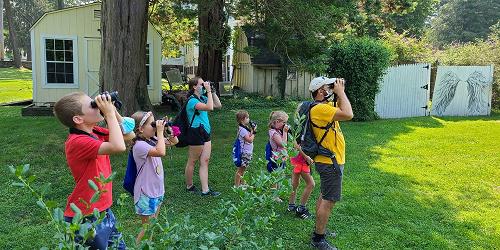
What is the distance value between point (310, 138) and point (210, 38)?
1026 centimetres

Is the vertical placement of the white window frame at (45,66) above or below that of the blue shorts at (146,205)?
above

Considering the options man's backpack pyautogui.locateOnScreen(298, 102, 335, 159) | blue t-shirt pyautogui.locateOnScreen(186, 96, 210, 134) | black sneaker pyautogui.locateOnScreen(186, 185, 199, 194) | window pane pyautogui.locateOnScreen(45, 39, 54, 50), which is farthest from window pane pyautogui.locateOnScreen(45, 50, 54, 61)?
man's backpack pyautogui.locateOnScreen(298, 102, 335, 159)

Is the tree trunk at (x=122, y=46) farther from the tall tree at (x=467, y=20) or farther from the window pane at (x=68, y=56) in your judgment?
the tall tree at (x=467, y=20)

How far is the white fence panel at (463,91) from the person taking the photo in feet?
49.0

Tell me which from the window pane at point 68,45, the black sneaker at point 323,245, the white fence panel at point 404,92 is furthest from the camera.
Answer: the white fence panel at point 404,92

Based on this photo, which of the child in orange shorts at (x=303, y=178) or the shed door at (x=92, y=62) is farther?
the shed door at (x=92, y=62)

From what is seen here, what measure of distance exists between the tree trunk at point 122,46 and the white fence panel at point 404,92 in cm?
835

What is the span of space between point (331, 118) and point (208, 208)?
218 centimetres

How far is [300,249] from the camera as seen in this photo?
14.6ft

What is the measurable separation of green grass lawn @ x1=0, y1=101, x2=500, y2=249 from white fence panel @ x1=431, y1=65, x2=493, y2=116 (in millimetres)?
4019

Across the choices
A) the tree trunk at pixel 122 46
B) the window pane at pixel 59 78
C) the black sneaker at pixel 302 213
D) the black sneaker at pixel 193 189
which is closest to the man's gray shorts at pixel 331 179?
the black sneaker at pixel 302 213

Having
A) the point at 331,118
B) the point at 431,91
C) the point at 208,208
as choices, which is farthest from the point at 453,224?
the point at 431,91

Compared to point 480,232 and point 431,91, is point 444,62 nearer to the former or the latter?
point 431,91

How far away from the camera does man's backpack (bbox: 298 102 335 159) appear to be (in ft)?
13.7
